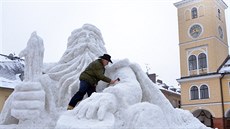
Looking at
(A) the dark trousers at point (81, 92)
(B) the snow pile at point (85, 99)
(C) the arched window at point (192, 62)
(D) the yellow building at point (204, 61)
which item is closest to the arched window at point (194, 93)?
(D) the yellow building at point (204, 61)

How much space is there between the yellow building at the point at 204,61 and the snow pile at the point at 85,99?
22.6 m

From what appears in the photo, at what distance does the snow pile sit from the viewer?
3.18 metres

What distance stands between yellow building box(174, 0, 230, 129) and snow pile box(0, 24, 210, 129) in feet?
74.1

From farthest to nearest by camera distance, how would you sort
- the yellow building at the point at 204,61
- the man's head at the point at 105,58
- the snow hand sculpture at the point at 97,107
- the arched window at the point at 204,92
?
the arched window at the point at 204,92 < the yellow building at the point at 204,61 < the man's head at the point at 105,58 < the snow hand sculpture at the point at 97,107

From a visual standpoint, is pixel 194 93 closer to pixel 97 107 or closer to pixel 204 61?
pixel 204 61

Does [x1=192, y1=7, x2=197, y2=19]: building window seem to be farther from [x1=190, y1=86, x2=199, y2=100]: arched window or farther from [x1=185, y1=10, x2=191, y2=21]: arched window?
[x1=190, y1=86, x2=199, y2=100]: arched window

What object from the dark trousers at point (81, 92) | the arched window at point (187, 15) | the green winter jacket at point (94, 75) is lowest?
the dark trousers at point (81, 92)

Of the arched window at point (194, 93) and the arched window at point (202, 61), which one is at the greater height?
the arched window at point (202, 61)

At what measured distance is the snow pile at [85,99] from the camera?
10.4 ft

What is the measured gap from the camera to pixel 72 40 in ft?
15.9

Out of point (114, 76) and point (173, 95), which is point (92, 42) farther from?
point (173, 95)

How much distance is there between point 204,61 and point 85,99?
1020 inches

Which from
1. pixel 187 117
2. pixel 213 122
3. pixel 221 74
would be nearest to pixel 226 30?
pixel 221 74

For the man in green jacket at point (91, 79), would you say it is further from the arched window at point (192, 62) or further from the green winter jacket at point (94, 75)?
the arched window at point (192, 62)
